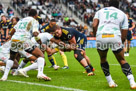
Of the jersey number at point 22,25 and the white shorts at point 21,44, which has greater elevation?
the jersey number at point 22,25

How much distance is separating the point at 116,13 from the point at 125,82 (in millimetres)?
1845

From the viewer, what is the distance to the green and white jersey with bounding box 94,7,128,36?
679cm

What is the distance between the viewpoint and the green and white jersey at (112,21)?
679cm

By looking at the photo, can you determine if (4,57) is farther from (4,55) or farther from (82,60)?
(82,60)

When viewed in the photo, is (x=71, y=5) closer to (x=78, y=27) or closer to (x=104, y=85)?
(x=78, y=27)

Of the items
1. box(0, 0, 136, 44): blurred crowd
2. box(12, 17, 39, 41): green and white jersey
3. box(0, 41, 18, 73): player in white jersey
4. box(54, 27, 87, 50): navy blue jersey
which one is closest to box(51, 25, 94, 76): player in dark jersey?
box(54, 27, 87, 50): navy blue jersey

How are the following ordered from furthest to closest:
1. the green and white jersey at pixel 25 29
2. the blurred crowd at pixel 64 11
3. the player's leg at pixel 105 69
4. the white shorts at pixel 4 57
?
the blurred crowd at pixel 64 11
the white shorts at pixel 4 57
the green and white jersey at pixel 25 29
the player's leg at pixel 105 69

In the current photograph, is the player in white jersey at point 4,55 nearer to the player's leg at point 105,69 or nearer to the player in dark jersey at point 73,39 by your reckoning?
the player in dark jersey at point 73,39

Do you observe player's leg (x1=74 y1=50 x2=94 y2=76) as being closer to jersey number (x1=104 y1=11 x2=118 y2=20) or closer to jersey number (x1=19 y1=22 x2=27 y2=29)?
jersey number (x1=19 y1=22 x2=27 y2=29)

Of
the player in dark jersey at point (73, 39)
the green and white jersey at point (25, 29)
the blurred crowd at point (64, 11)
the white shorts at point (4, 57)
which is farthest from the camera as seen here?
the blurred crowd at point (64, 11)

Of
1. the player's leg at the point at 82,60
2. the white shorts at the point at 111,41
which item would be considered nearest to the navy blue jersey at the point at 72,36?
the player's leg at the point at 82,60

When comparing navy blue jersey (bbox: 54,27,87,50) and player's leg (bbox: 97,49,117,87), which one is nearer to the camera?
player's leg (bbox: 97,49,117,87)

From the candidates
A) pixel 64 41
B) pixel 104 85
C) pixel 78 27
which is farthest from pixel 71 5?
pixel 104 85

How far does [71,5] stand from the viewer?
3341 cm
